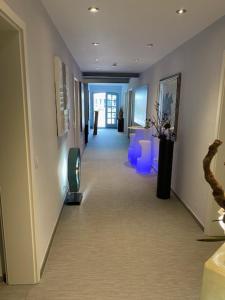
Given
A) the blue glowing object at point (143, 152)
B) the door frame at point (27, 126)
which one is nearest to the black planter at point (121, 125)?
the blue glowing object at point (143, 152)

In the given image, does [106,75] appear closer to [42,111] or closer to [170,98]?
[170,98]

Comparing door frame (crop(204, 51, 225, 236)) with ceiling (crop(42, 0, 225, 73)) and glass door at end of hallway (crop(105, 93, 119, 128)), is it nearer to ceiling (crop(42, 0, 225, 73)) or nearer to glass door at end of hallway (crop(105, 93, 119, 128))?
ceiling (crop(42, 0, 225, 73))

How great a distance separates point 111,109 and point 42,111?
11537mm

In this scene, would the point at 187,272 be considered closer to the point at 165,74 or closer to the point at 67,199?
the point at 67,199

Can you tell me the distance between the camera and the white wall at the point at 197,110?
269 cm

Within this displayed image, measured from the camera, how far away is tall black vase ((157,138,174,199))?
3762 mm

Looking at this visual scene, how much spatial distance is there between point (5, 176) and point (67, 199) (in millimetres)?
1995

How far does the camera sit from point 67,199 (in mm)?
3750

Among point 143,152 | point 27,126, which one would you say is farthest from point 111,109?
point 27,126

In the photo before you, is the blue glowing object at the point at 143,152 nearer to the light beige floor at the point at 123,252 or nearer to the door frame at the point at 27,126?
the light beige floor at the point at 123,252

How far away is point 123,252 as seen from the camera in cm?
254

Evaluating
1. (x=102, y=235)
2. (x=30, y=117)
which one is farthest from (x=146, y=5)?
(x=102, y=235)

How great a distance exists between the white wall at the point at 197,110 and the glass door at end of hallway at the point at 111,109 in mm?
9447

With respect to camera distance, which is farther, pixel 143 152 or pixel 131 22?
pixel 143 152
